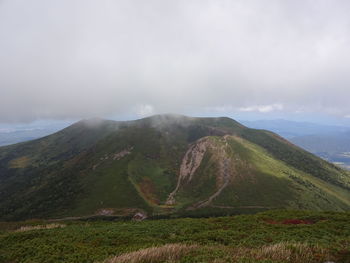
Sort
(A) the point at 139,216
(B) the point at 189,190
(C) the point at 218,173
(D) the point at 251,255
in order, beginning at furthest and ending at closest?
(C) the point at 218,173 → (B) the point at 189,190 → (A) the point at 139,216 → (D) the point at 251,255

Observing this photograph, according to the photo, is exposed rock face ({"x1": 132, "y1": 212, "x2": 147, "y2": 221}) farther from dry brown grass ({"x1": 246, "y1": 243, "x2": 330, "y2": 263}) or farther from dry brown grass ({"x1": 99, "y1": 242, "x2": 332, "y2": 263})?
dry brown grass ({"x1": 246, "y1": 243, "x2": 330, "y2": 263})

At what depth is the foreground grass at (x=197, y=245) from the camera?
19.4 m

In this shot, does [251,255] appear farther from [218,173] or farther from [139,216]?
[218,173]

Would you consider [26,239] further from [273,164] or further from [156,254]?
[273,164]

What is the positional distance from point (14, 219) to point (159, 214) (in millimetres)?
116782

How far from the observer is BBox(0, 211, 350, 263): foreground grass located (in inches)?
764

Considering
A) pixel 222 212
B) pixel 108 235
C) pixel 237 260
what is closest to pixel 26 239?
pixel 108 235

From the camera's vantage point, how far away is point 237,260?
54.9 feet

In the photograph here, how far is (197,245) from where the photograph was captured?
25.6 m

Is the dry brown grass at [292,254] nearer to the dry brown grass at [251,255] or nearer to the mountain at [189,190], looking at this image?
the dry brown grass at [251,255]

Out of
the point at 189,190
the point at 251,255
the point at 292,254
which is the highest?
the point at 292,254

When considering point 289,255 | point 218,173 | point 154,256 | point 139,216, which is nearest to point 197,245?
point 154,256


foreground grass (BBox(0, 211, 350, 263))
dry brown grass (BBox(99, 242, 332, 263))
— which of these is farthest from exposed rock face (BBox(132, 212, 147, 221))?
dry brown grass (BBox(99, 242, 332, 263))

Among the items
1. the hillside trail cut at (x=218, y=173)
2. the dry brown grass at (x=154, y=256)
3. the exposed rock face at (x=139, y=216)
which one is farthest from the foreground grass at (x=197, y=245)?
the hillside trail cut at (x=218, y=173)
